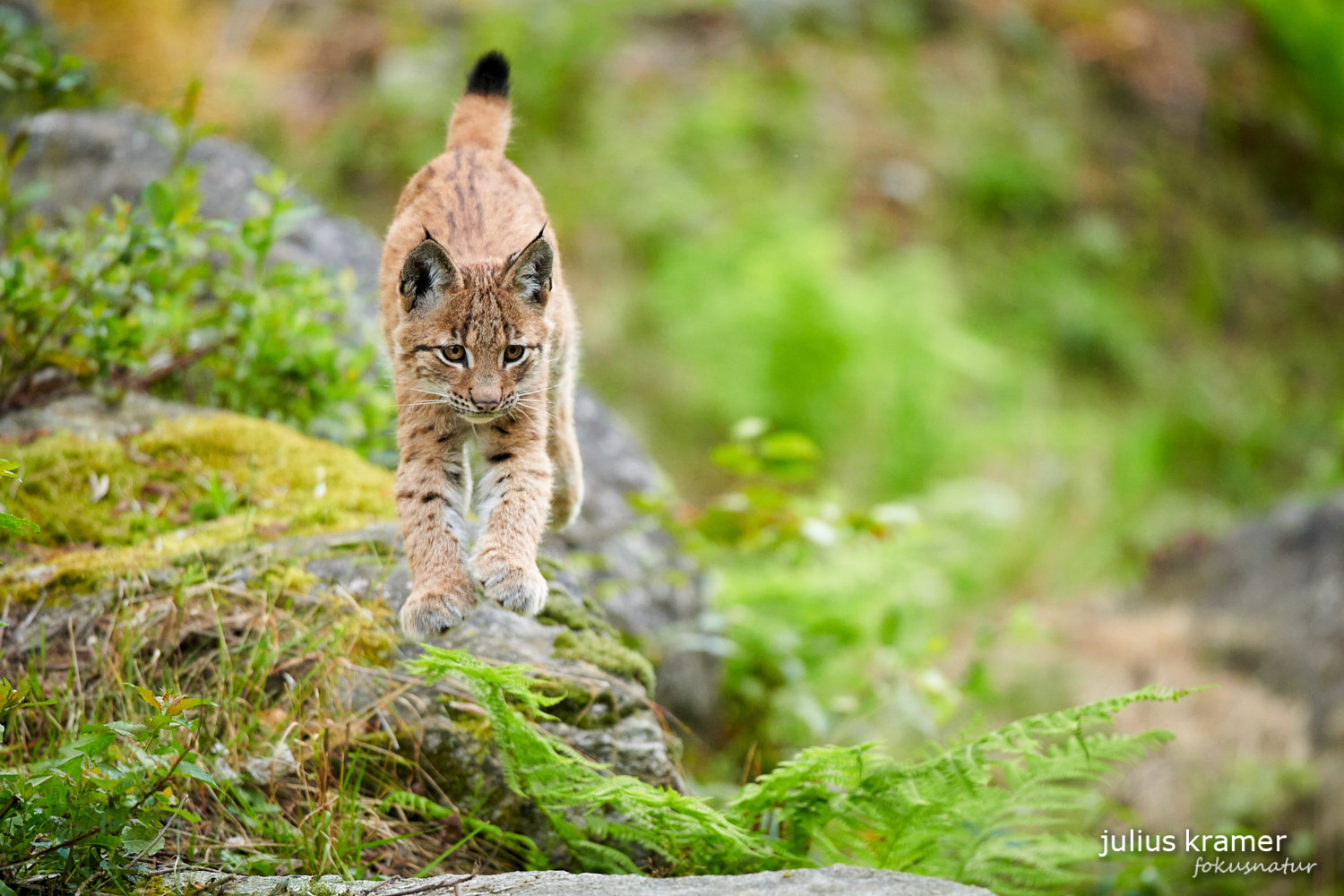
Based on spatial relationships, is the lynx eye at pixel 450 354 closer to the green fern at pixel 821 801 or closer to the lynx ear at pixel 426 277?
the lynx ear at pixel 426 277

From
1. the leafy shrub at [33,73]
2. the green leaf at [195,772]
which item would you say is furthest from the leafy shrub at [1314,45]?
the green leaf at [195,772]

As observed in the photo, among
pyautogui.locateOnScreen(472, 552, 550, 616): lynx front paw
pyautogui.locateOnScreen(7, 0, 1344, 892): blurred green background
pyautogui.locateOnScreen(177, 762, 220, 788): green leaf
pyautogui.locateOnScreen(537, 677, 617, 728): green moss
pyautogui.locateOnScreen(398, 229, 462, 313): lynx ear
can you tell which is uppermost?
pyautogui.locateOnScreen(7, 0, 1344, 892): blurred green background

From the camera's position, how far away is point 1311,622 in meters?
7.51

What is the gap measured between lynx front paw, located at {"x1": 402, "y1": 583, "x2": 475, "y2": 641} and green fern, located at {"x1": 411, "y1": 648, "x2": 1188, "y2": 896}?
108mm

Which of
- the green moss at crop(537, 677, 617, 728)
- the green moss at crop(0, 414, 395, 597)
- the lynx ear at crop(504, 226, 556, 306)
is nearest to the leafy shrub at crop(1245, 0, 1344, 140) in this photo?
the green moss at crop(0, 414, 395, 597)

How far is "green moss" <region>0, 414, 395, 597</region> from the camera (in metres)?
3.73

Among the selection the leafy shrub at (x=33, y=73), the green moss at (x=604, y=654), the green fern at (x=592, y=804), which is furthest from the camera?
the leafy shrub at (x=33, y=73)

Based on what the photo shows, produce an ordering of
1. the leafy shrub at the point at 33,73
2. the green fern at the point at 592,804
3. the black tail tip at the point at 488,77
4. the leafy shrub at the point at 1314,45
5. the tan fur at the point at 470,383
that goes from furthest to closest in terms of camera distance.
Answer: the leafy shrub at the point at 1314,45, the leafy shrub at the point at 33,73, the black tail tip at the point at 488,77, the tan fur at the point at 470,383, the green fern at the point at 592,804

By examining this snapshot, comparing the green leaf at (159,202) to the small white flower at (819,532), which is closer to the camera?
the green leaf at (159,202)

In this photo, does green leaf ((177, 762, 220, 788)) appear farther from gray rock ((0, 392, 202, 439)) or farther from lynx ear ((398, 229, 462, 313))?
gray rock ((0, 392, 202, 439))

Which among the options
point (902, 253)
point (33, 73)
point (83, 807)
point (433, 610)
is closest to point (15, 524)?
point (83, 807)

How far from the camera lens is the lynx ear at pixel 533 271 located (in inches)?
129

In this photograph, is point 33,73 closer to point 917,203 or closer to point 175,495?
point 175,495

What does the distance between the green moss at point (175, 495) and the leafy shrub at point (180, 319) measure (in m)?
0.31
